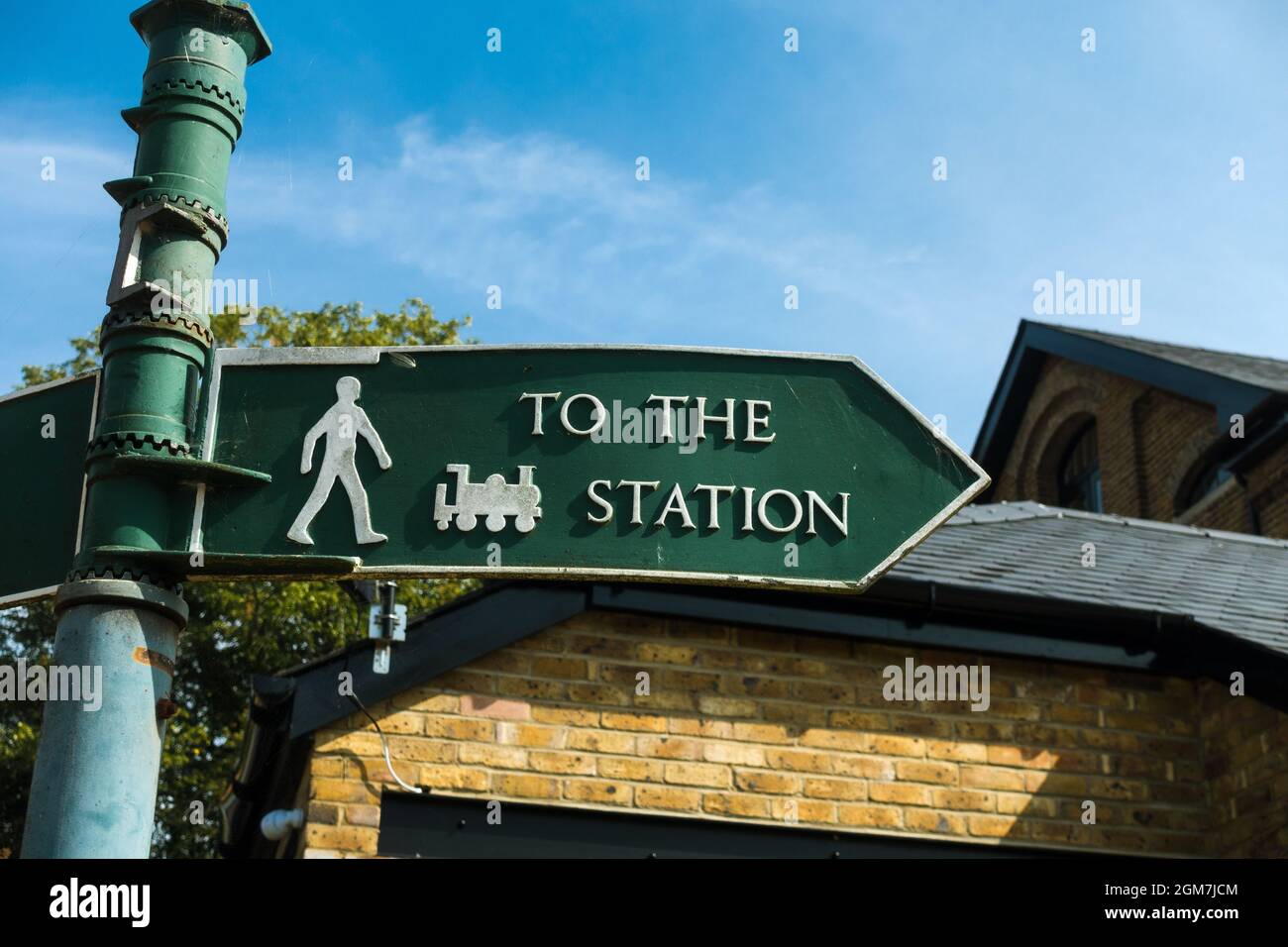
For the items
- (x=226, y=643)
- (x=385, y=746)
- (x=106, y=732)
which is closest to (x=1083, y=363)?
(x=226, y=643)

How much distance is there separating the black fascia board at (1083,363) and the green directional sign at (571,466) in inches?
600

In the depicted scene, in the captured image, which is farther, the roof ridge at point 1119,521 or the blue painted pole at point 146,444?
the roof ridge at point 1119,521

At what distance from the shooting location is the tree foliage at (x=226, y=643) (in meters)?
20.3

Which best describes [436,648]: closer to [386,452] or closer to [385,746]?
[385,746]

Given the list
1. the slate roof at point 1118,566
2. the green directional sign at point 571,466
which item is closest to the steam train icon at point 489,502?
the green directional sign at point 571,466

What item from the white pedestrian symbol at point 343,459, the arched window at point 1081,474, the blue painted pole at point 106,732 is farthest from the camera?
the arched window at point 1081,474

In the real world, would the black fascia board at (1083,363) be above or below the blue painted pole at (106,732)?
above

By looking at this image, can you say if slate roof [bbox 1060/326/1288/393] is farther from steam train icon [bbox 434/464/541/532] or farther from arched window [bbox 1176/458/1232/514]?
steam train icon [bbox 434/464/541/532]

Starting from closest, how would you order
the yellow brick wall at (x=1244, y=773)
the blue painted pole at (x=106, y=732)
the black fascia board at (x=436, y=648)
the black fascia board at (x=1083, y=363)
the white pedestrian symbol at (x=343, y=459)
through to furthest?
the blue painted pole at (x=106, y=732)
the white pedestrian symbol at (x=343, y=459)
the black fascia board at (x=436, y=648)
the yellow brick wall at (x=1244, y=773)
the black fascia board at (x=1083, y=363)

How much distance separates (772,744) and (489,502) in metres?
4.62

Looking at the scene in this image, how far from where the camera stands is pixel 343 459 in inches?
107

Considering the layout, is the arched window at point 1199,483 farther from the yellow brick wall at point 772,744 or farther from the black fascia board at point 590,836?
the black fascia board at point 590,836

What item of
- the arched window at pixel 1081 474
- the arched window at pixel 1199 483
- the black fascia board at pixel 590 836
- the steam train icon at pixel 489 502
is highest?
the arched window at pixel 1081 474

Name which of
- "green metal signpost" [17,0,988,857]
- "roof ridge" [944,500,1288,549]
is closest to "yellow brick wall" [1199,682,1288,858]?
"roof ridge" [944,500,1288,549]
